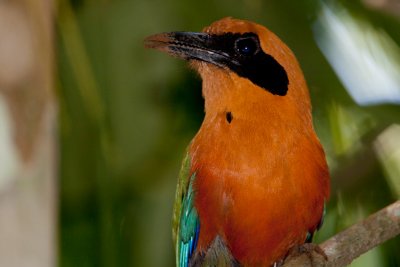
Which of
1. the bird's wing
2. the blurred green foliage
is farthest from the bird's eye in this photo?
the bird's wing

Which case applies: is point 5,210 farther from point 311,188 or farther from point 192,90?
point 192,90

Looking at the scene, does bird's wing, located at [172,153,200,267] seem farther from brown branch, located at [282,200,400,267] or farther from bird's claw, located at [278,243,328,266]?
brown branch, located at [282,200,400,267]

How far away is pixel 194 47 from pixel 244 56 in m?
0.19

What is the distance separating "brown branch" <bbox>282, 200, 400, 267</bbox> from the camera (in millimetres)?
2922

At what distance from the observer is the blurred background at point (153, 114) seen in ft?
11.6

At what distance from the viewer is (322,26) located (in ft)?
12.3

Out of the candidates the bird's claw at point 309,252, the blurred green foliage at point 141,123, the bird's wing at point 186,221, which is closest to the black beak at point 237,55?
the blurred green foliage at point 141,123

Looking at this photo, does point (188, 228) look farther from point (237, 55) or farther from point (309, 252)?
point (237, 55)

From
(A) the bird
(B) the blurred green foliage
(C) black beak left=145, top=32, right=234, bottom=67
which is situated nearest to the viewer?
(A) the bird

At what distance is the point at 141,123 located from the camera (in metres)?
3.65

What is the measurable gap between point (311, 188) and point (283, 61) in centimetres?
48

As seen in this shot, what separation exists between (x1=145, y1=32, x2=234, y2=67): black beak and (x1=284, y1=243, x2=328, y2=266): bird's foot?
71 centimetres

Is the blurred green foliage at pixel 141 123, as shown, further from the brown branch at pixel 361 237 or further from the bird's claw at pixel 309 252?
the brown branch at pixel 361 237

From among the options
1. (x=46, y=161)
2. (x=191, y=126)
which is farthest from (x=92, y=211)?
(x=46, y=161)
